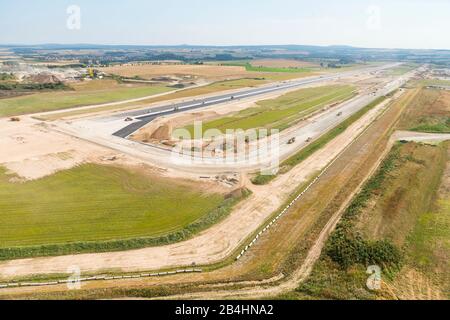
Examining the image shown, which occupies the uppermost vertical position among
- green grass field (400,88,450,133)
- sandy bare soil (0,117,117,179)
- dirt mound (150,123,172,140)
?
green grass field (400,88,450,133)

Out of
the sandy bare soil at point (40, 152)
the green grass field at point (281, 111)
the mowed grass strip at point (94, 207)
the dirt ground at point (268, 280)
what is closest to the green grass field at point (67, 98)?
the sandy bare soil at point (40, 152)

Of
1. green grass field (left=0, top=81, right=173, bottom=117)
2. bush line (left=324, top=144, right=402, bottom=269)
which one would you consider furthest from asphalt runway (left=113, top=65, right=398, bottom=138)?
bush line (left=324, top=144, right=402, bottom=269)

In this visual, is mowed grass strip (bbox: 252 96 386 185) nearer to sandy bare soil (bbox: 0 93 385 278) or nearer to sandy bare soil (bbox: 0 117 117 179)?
sandy bare soil (bbox: 0 93 385 278)

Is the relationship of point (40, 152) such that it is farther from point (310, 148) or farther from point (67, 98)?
point (67, 98)

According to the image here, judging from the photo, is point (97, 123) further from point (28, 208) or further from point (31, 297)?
point (31, 297)

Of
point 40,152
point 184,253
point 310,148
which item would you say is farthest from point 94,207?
point 310,148
